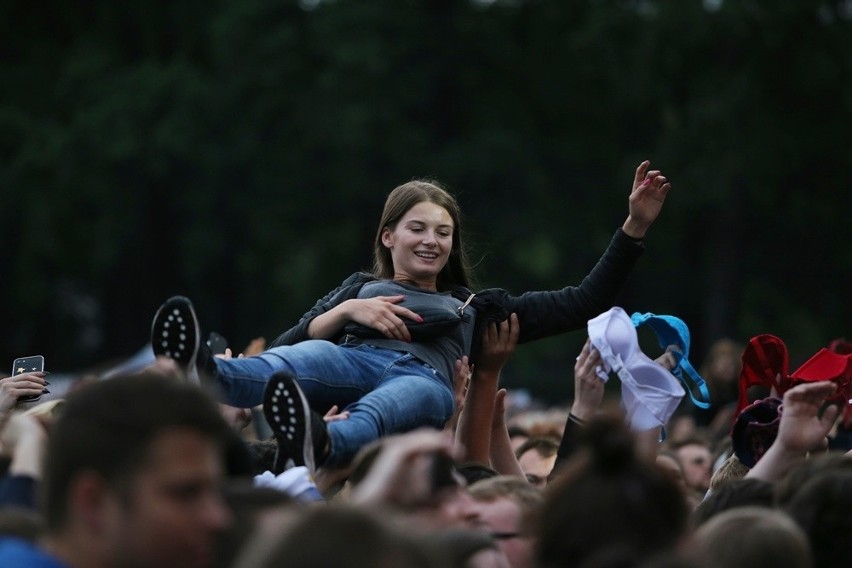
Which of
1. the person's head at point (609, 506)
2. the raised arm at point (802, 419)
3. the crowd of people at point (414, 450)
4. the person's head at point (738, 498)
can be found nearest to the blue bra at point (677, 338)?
the crowd of people at point (414, 450)

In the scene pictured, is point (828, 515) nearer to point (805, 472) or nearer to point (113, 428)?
point (805, 472)

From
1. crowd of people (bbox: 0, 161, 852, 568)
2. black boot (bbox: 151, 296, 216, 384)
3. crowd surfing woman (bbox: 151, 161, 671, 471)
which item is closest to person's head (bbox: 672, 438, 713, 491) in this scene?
crowd of people (bbox: 0, 161, 852, 568)

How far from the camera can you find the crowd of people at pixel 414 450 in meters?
2.92

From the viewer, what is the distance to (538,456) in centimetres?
668

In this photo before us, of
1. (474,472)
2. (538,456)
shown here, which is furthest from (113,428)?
(538,456)

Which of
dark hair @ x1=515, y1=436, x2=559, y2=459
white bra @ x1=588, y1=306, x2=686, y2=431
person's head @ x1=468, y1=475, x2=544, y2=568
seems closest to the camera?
person's head @ x1=468, y1=475, x2=544, y2=568

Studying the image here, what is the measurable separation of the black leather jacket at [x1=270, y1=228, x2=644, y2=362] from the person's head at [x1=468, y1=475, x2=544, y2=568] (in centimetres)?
202

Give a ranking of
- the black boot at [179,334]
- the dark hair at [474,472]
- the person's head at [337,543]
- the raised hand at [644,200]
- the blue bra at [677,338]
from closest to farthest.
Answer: the person's head at [337,543] → the black boot at [179,334] → the dark hair at [474,472] → the blue bra at [677,338] → the raised hand at [644,200]

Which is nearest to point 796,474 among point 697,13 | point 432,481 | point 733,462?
point 432,481

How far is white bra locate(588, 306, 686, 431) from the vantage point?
5.46 meters

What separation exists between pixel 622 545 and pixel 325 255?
21911 mm

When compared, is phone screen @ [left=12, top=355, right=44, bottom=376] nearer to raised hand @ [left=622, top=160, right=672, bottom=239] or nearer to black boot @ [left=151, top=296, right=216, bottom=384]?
black boot @ [left=151, top=296, right=216, bottom=384]

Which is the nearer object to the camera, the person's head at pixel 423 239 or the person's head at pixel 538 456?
the person's head at pixel 423 239

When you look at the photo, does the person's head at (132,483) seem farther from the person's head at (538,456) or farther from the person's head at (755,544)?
the person's head at (538,456)
